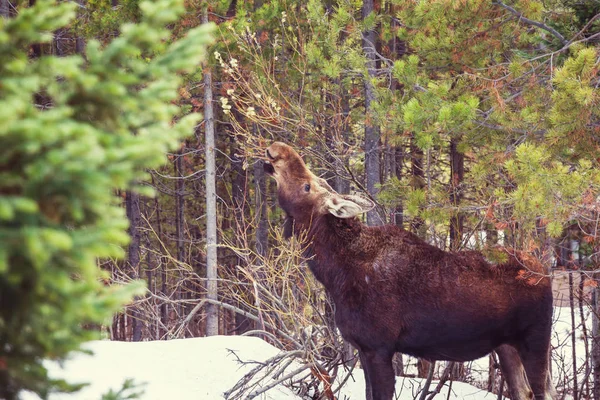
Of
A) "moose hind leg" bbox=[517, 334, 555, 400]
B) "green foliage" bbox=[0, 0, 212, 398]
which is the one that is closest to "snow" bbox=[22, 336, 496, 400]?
"moose hind leg" bbox=[517, 334, 555, 400]

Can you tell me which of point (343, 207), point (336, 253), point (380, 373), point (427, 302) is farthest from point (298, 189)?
point (380, 373)

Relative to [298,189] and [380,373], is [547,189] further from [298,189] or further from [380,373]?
[298,189]

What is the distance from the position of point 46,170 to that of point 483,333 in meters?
5.23

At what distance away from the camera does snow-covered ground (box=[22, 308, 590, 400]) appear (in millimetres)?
6738

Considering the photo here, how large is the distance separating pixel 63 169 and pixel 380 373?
186 inches

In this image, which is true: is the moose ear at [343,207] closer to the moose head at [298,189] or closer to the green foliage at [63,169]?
the moose head at [298,189]

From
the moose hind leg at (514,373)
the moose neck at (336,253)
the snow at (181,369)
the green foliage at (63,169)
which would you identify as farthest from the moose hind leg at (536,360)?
the green foliage at (63,169)

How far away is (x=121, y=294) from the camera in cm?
220

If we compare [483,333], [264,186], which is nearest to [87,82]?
[483,333]

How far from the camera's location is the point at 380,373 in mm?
6180

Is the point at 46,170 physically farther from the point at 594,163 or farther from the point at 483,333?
the point at 594,163

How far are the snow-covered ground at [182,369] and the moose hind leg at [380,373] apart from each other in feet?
6.04

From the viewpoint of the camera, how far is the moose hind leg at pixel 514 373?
6.83m

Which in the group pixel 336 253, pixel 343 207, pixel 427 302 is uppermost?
pixel 343 207
